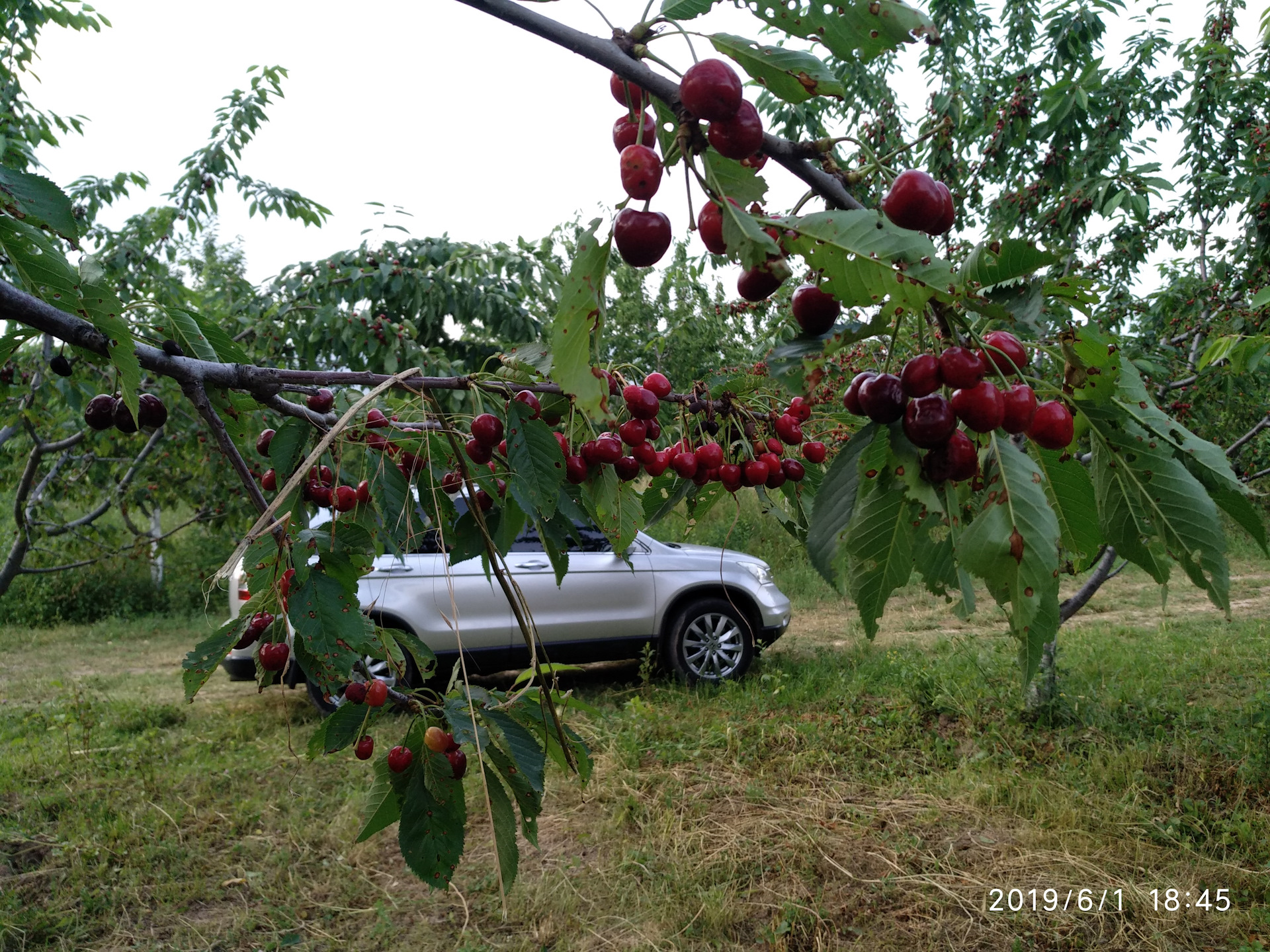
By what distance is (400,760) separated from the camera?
1.39 meters

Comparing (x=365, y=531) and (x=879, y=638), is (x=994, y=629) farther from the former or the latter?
(x=365, y=531)

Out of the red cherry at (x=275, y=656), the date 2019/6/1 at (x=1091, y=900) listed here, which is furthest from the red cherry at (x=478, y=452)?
the date 2019/6/1 at (x=1091, y=900)

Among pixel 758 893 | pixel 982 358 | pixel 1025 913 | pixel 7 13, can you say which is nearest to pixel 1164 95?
pixel 1025 913

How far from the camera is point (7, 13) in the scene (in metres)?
4.03

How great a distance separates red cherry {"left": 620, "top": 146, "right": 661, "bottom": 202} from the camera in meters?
0.64

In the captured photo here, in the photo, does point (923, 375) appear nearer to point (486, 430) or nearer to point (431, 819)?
point (486, 430)

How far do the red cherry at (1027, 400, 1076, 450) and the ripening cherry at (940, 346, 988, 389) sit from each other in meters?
0.09

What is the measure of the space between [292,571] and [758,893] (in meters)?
3.04

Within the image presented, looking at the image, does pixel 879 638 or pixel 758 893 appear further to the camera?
pixel 879 638

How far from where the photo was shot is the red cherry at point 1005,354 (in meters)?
0.67

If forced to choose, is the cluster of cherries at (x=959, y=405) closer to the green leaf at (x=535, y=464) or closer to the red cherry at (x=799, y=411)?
the green leaf at (x=535, y=464)

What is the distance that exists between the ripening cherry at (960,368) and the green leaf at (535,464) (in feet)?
2.21

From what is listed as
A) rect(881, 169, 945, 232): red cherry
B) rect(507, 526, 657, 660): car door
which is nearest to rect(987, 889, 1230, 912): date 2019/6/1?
rect(881, 169, 945, 232): red cherry

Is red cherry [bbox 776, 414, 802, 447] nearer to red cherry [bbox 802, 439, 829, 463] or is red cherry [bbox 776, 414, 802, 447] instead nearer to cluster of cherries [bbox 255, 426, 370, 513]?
red cherry [bbox 802, 439, 829, 463]
